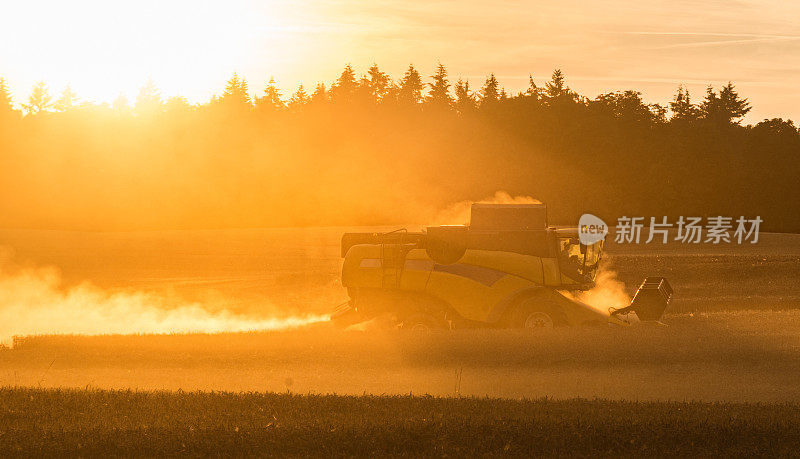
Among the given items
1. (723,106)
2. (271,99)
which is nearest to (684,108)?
(723,106)

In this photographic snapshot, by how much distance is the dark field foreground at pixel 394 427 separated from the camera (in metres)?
9.16

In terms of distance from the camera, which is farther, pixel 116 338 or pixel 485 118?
pixel 485 118

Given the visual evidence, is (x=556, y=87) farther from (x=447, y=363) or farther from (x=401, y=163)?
(x=447, y=363)

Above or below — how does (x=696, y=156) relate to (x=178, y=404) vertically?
above

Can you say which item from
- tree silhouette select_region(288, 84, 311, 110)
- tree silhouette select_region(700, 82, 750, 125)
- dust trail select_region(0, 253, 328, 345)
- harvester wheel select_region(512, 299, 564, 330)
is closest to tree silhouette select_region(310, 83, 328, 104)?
tree silhouette select_region(288, 84, 311, 110)

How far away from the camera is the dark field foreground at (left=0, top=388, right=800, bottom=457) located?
9164 millimetres

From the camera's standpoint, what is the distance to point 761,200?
75.7 metres

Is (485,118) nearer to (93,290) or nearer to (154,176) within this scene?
(154,176)

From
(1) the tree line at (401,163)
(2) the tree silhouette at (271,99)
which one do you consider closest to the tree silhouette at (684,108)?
(1) the tree line at (401,163)

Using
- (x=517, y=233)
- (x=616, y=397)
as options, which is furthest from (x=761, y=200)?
(x=616, y=397)

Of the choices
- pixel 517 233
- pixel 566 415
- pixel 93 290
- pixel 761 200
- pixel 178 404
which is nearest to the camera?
pixel 566 415

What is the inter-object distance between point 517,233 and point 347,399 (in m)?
6.74

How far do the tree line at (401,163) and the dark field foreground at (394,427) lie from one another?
53.2m

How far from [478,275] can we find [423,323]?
1.30 m
